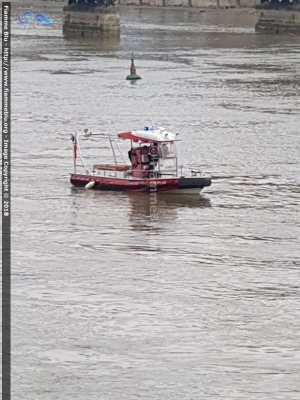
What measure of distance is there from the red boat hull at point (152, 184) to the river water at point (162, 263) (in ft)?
0.99

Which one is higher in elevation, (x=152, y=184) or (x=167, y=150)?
(x=167, y=150)

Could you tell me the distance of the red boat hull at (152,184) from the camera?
3628 centimetres

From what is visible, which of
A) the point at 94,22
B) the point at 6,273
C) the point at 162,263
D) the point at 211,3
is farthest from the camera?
the point at 211,3

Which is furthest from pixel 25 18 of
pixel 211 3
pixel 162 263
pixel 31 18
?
pixel 162 263

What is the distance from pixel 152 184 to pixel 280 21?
7479cm

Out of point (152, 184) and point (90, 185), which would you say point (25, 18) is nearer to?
point (90, 185)

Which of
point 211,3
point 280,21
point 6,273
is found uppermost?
point 280,21

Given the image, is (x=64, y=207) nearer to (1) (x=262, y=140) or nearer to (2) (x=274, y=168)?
(2) (x=274, y=168)

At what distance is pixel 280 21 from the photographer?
357ft

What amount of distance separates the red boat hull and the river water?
0.99 feet

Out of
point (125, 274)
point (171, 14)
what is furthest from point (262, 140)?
point (171, 14)

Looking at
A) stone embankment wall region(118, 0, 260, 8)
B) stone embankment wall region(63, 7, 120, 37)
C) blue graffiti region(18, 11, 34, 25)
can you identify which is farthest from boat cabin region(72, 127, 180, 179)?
stone embankment wall region(118, 0, 260, 8)

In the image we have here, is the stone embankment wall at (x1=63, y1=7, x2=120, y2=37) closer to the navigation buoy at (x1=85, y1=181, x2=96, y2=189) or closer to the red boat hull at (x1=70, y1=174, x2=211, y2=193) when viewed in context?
the navigation buoy at (x1=85, y1=181, x2=96, y2=189)

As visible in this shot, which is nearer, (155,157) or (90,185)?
(155,157)
